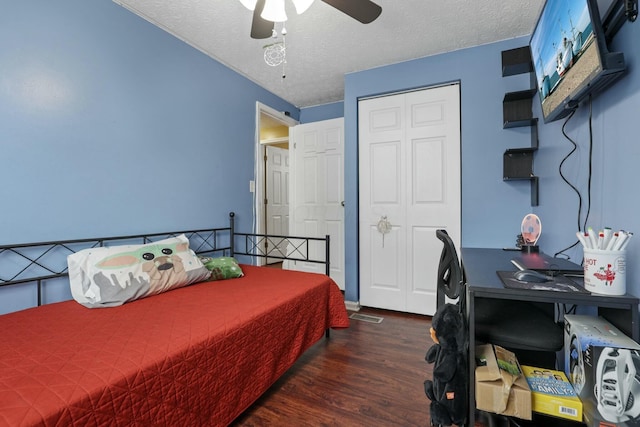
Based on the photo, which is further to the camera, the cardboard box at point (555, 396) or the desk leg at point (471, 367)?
the desk leg at point (471, 367)

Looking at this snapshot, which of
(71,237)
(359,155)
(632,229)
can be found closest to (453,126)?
(359,155)

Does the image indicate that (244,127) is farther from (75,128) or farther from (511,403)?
(511,403)

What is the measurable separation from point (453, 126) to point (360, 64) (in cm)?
110

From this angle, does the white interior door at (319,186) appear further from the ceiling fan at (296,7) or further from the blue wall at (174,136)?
the ceiling fan at (296,7)

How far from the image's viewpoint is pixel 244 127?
10.4ft

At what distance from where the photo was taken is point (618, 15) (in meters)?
1.06

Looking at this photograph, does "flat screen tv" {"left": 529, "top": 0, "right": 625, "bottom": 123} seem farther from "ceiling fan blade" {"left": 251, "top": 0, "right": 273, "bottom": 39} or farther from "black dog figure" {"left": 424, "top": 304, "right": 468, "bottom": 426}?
"ceiling fan blade" {"left": 251, "top": 0, "right": 273, "bottom": 39}

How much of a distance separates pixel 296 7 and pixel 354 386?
2.13 metres

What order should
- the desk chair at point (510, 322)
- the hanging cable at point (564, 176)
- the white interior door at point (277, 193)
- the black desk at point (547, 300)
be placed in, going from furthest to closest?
1. the white interior door at point (277, 193)
2. the hanging cable at point (564, 176)
3. the desk chair at point (510, 322)
4. the black desk at point (547, 300)

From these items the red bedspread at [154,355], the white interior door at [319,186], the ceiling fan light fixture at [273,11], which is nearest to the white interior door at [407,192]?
the white interior door at [319,186]

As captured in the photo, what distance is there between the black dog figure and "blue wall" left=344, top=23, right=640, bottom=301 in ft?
1.92

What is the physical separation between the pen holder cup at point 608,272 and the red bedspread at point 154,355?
1368mm

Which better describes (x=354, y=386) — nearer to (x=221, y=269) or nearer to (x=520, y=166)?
(x=221, y=269)

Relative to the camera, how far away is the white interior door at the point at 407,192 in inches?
107
